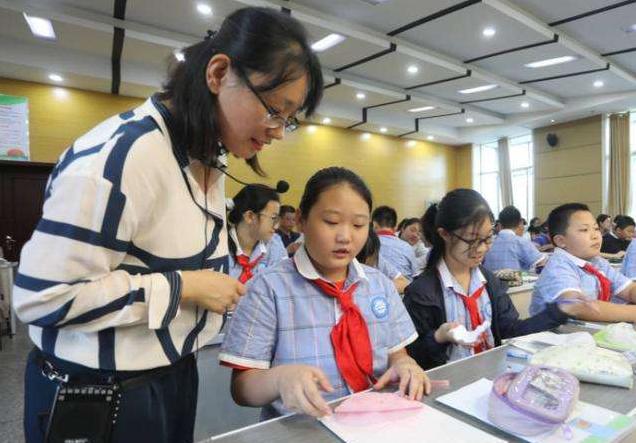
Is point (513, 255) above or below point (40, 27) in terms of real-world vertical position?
below

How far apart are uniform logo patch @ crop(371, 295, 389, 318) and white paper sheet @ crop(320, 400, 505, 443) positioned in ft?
1.16

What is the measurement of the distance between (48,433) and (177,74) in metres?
0.70

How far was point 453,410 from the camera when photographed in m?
0.87

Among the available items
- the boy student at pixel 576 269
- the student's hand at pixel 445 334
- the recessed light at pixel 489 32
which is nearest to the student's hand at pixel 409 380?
the student's hand at pixel 445 334

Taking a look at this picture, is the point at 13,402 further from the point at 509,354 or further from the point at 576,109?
the point at 576,109

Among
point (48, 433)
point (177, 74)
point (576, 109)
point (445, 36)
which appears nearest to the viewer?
point (48, 433)

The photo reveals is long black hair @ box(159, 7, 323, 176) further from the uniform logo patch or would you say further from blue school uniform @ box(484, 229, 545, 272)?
blue school uniform @ box(484, 229, 545, 272)

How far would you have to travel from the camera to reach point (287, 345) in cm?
110

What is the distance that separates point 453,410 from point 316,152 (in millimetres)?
9527

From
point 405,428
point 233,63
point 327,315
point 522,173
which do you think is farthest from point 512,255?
point 522,173

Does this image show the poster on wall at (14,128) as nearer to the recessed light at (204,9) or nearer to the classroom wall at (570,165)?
the recessed light at (204,9)

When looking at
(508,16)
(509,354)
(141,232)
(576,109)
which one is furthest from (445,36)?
(141,232)

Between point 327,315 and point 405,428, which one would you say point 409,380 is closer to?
point 405,428

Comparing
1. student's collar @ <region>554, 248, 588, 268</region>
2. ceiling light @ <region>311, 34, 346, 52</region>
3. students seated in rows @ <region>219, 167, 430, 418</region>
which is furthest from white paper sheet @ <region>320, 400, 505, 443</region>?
ceiling light @ <region>311, 34, 346, 52</region>
